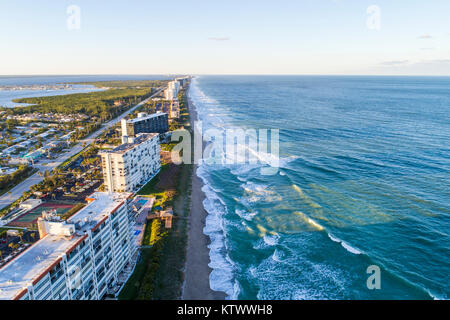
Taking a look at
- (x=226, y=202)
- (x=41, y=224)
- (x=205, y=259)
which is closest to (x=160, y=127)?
(x=226, y=202)

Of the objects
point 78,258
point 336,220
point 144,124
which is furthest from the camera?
point 144,124

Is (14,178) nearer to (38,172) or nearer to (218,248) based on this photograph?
(38,172)

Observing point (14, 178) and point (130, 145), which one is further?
point (14, 178)

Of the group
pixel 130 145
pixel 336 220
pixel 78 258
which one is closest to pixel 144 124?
pixel 130 145

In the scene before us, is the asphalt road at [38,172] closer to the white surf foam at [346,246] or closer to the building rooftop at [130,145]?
the building rooftop at [130,145]

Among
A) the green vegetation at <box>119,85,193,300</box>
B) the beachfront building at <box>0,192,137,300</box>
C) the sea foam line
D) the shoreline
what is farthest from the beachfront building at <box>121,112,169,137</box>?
the beachfront building at <box>0,192,137,300</box>

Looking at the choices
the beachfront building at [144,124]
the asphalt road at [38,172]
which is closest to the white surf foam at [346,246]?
the asphalt road at [38,172]
